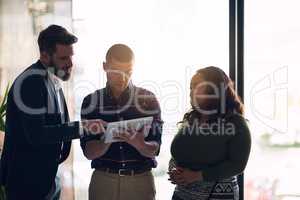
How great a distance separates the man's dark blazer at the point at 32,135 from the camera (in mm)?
1896

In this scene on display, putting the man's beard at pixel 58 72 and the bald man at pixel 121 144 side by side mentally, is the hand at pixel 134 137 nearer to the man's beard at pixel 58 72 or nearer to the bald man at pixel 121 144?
the bald man at pixel 121 144

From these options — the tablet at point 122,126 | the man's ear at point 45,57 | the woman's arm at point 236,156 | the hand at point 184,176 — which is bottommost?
the hand at point 184,176

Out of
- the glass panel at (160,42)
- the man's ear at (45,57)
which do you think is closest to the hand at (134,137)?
the man's ear at (45,57)

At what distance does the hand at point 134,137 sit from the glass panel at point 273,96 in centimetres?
105

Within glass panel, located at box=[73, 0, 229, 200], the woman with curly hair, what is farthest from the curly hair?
glass panel, located at box=[73, 0, 229, 200]

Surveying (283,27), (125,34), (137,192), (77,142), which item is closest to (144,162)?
(137,192)

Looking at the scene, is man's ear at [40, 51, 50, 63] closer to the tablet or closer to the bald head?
the bald head

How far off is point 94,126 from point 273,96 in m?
1.39

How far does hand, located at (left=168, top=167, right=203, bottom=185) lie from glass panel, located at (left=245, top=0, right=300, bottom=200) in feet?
3.24

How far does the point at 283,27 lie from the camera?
109 inches

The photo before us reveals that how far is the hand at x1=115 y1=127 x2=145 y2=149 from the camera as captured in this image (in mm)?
2053

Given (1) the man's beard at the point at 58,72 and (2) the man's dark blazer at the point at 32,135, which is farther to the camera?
(1) the man's beard at the point at 58,72

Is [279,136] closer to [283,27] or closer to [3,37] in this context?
[283,27]

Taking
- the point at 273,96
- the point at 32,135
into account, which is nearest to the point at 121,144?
the point at 32,135
